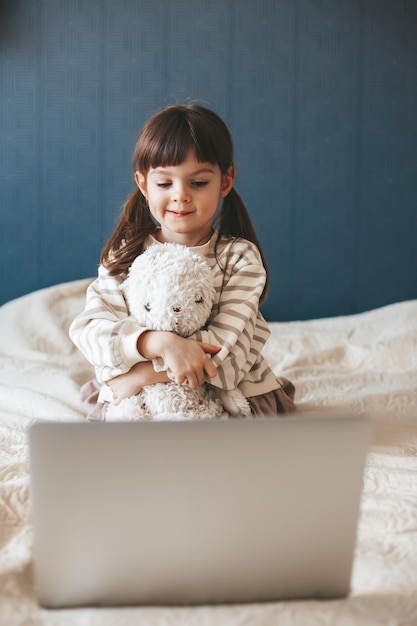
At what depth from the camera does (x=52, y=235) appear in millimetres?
2676

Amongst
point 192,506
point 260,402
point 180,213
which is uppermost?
point 180,213

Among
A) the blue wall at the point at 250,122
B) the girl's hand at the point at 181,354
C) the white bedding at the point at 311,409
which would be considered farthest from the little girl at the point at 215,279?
the blue wall at the point at 250,122

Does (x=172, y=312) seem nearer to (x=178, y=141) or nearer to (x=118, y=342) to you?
(x=118, y=342)

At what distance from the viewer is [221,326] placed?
4.28ft

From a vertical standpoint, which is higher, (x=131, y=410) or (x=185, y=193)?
(x=185, y=193)

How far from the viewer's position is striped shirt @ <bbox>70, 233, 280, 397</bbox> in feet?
4.15

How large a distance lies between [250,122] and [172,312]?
1.58 meters

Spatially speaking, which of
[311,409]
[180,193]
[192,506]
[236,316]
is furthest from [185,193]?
[192,506]

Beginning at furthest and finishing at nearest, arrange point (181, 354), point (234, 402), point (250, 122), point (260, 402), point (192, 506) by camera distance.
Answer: point (250, 122) < point (260, 402) < point (234, 402) < point (181, 354) < point (192, 506)

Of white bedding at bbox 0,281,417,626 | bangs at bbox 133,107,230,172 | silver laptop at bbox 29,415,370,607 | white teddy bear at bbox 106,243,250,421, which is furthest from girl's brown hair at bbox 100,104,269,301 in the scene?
silver laptop at bbox 29,415,370,607

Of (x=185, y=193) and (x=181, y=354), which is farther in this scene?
(x=185, y=193)

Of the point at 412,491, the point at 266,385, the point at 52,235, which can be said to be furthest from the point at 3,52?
the point at 412,491

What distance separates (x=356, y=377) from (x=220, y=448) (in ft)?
4.11

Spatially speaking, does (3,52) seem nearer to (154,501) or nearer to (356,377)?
(356,377)
